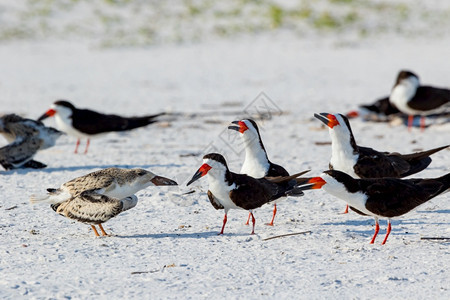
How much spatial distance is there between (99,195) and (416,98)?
26.2ft

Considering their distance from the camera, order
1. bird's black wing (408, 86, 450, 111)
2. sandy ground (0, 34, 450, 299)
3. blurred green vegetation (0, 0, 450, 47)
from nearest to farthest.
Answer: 1. sandy ground (0, 34, 450, 299)
2. bird's black wing (408, 86, 450, 111)
3. blurred green vegetation (0, 0, 450, 47)

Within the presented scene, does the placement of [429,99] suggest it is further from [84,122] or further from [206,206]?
[206,206]

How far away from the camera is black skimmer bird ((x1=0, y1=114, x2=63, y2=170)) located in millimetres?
9055

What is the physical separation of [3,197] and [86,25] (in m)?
15.6

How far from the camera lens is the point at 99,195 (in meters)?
5.98

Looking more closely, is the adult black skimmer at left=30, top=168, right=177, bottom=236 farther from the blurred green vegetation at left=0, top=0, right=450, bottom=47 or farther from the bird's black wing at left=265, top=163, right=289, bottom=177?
the blurred green vegetation at left=0, top=0, right=450, bottom=47

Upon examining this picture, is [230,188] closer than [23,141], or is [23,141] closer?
[230,188]

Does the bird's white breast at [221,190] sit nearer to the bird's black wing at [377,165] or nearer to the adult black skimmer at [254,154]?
the adult black skimmer at [254,154]

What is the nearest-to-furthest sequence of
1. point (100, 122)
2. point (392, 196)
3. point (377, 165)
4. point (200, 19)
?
point (392, 196) → point (377, 165) → point (100, 122) → point (200, 19)

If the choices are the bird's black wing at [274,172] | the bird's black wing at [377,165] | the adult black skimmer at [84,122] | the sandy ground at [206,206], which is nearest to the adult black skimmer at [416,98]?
the sandy ground at [206,206]

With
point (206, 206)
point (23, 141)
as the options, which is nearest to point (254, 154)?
point (206, 206)

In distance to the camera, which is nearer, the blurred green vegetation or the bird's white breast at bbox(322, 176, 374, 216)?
the bird's white breast at bbox(322, 176, 374, 216)

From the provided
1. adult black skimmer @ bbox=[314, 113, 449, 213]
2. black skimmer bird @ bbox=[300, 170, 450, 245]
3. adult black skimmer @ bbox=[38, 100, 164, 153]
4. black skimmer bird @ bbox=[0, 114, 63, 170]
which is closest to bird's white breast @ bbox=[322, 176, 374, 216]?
black skimmer bird @ bbox=[300, 170, 450, 245]

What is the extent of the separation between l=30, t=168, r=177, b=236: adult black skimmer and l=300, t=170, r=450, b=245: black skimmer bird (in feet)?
4.78
